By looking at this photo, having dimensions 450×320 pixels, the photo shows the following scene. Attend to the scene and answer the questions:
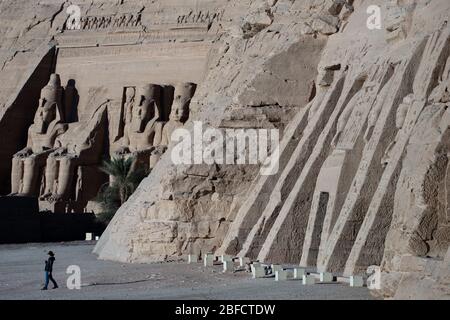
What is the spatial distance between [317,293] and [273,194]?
484 centimetres

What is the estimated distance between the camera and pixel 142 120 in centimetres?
3194

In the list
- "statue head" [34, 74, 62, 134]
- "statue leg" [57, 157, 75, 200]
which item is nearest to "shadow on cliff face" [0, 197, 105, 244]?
"statue leg" [57, 157, 75, 200]

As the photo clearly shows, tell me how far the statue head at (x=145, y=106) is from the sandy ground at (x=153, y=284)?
1358 cm

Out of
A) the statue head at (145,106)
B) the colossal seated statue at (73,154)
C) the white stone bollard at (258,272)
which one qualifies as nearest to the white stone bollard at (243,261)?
the white stone bollard at (258,272)

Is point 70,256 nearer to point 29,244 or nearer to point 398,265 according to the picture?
point 29,244

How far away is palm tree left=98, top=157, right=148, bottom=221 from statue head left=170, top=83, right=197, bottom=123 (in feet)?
8.23

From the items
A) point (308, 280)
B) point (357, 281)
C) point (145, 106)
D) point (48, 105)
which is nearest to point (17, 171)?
point (48, 105)

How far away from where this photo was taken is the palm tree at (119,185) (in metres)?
27.8

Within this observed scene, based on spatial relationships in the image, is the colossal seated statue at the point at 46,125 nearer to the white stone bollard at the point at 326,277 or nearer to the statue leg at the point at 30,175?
the statue leg at the point at 30,175

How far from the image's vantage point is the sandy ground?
11.8 meters

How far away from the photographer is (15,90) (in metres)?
34.9

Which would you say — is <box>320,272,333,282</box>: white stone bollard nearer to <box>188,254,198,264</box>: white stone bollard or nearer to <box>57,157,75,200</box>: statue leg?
<box>188,254,198,264</box>: white stone bollard

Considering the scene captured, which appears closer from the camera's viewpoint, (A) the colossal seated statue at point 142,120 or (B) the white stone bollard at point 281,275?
(B) the white stone bollard at point 281,275

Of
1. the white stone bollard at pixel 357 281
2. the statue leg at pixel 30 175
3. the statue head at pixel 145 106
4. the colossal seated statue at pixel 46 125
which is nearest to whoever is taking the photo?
the white stone bollard at pixel 357 281
